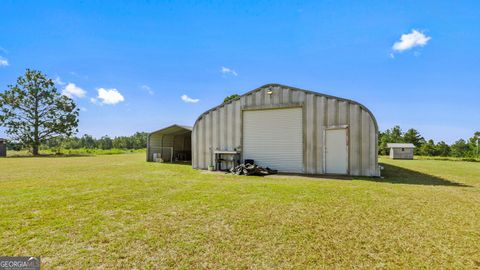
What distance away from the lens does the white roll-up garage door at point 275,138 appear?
10.3 metres

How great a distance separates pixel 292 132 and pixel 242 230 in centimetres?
772

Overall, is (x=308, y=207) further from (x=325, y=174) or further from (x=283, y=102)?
(x=283, y=102)

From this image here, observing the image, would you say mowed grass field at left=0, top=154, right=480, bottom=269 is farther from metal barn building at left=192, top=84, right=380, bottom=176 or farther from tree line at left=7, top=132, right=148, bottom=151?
tree line at left=7, top=132, right=148, bottom=151

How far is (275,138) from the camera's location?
35.4 feet

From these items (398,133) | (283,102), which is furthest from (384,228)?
(398,133)

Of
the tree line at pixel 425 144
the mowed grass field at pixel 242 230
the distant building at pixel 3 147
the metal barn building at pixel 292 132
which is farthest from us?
the tree line at pixel 425 144

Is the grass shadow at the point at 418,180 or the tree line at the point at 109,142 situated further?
the tree line at the point at 109,142

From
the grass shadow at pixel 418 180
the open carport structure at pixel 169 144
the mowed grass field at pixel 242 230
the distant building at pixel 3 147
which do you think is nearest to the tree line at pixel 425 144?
the grass shadow at pixel 418 180

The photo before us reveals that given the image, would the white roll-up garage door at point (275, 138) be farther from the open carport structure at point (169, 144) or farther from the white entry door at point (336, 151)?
the open carport structure at point (169, 144)

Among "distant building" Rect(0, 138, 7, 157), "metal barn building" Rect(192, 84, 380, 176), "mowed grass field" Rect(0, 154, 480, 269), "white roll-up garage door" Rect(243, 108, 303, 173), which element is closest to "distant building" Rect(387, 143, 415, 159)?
"metal barn building" Rect(192, 84, 380, 176)

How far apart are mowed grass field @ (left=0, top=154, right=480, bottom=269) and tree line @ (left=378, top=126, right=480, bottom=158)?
37081mm

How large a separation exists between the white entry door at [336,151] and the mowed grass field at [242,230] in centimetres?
382

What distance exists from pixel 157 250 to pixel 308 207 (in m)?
2.98

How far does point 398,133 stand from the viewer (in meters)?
44.6
